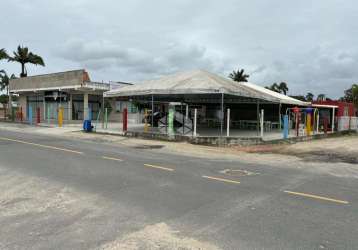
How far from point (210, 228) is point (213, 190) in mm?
2276

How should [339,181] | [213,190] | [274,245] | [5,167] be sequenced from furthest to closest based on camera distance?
1. [5,167]
2. [339,181]
3. [213,190]
4. [274,245]

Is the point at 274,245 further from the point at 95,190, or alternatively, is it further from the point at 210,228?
the point at 95,190

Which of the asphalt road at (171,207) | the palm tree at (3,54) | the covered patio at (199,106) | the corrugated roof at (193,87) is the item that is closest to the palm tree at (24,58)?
the palm tree at (3,54)

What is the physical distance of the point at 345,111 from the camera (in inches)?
1304

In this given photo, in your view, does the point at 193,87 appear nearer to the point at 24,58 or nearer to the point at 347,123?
the point at 347,123

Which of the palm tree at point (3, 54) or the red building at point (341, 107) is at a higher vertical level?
the palm tree at point (3, 54)

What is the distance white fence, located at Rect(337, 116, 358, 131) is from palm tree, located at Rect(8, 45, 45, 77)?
36.5 meters

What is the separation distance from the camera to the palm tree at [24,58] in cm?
4472

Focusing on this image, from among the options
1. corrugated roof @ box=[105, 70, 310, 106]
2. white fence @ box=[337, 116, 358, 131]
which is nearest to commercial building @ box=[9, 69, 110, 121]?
corrugated roof @ box=[105, 70, 310, 106]

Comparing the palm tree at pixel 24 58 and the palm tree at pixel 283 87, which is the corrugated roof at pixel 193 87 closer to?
the palm tree at pixel 24 58

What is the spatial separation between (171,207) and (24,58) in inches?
1766

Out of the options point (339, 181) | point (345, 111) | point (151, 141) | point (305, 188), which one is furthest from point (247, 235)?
point (345, 111)

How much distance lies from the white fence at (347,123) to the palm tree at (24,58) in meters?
36.5

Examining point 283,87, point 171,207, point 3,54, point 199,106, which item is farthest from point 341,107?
point 283,87
